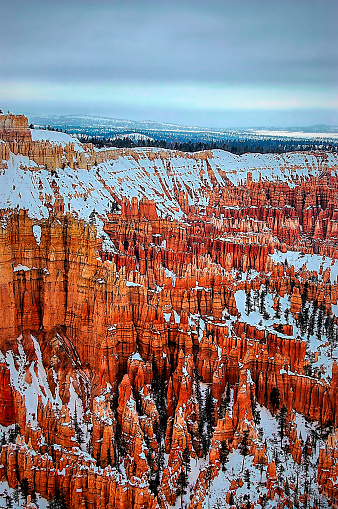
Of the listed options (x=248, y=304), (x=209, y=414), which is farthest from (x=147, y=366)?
(x=248, y=304)

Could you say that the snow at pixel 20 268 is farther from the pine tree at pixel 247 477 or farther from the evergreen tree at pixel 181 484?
the pine tree at pixel 247 477

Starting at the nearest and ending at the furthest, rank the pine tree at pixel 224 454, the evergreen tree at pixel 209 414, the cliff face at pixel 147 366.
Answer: the cliff face at pixel 147 366, the pine tree at pixel 224 454, the evergreen tree at pixel 209 414

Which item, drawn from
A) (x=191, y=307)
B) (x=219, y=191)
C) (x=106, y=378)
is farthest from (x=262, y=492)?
(x=219, y=191)

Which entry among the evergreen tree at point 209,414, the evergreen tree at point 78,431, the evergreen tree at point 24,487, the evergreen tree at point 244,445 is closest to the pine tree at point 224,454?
the evergreen tree at point 244,445

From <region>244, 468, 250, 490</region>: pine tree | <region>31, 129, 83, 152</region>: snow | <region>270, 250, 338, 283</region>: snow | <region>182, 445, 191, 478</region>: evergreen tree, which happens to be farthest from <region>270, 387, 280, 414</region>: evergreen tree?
<region>31, 129, 83, 152</region>: snow

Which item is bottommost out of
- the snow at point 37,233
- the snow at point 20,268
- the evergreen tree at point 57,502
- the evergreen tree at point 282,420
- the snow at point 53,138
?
the evergreen tree at point 57,502

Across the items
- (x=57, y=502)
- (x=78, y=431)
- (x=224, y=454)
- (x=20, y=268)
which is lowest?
(x=57, y=502)

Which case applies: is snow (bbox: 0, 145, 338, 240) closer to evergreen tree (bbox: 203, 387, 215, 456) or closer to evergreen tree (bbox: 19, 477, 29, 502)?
evergreen tree (bbox: 203, 387, 215, 456)

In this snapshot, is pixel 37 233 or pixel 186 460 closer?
pixel 186 460

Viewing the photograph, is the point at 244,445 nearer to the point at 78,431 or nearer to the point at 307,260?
the point at 78,431
